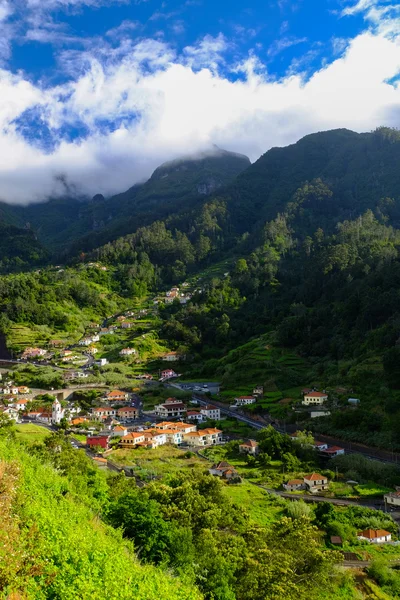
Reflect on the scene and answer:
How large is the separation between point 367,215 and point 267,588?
12724 cm

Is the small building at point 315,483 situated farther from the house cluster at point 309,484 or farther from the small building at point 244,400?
the small building at point 244,400

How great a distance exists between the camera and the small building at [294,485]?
1414 inches

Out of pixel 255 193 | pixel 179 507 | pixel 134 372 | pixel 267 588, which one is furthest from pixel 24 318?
pixel 255 193

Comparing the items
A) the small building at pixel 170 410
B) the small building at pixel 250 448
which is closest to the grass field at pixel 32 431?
the small building at pixel 170 410

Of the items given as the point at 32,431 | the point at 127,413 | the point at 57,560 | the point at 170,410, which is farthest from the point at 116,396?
the point at 57,560

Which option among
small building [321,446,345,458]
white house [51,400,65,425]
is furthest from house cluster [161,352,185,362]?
small building [321,446,345,458]

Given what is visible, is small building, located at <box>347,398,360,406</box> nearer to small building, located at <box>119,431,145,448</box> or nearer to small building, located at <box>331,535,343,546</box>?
small building, located at <box>119,431,145,448</box>

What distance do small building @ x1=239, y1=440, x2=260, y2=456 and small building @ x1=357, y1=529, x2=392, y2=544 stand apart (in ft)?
53.5

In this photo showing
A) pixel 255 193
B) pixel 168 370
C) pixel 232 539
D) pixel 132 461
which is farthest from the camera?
pixel 255 193

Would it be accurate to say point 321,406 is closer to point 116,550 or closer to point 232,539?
point 232,539

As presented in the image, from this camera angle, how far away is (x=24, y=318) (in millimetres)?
99312

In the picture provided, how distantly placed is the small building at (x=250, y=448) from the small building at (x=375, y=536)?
53.5ft

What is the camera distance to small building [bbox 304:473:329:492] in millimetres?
35797

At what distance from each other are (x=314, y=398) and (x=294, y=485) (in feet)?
62.4
